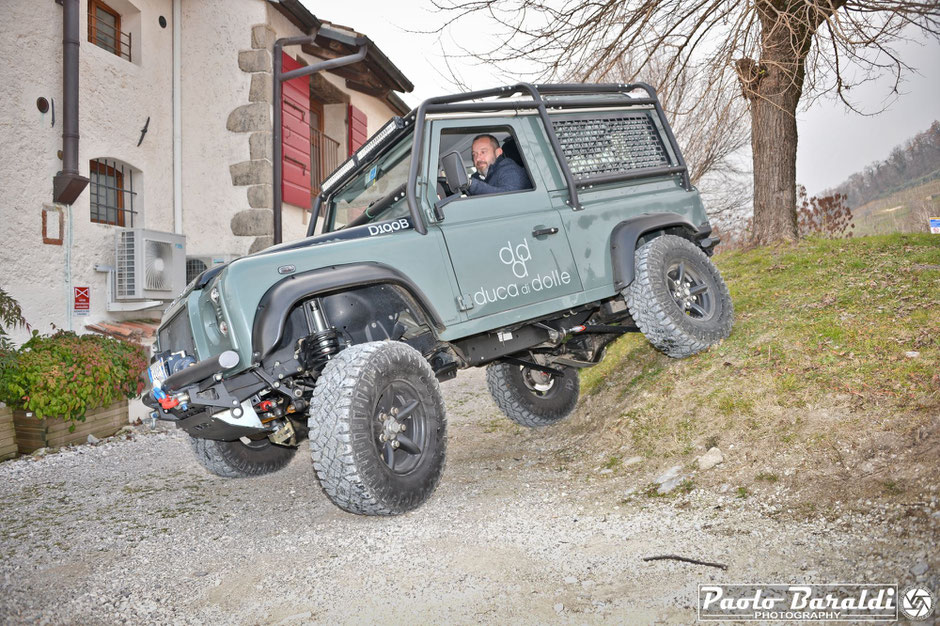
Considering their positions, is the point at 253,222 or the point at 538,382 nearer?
the point at 538,382

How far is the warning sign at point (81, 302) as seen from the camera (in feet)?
22.5

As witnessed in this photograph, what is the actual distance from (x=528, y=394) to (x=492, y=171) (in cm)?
196

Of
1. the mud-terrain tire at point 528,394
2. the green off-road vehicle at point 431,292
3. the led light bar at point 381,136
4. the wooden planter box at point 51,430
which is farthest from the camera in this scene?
the wooden planter box at point 51,430

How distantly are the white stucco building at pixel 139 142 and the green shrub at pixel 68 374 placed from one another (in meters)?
0.79

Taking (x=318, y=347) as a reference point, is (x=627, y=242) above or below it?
above

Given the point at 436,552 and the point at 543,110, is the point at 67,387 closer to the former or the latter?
the point at 436,552

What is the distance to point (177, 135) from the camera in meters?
8.52

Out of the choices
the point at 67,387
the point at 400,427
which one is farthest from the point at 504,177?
the point at 67,387

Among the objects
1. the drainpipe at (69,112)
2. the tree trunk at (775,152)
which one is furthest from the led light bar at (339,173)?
the tree trunk at (775,152)

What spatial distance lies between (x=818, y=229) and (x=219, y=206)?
9610 mm

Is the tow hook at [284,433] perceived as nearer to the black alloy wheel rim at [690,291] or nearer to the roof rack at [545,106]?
the roof rack at [545,106]

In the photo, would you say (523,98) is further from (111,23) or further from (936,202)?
(936,202)

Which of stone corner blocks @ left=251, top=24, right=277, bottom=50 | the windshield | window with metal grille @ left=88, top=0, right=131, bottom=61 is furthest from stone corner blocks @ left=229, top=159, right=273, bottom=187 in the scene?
the windshield

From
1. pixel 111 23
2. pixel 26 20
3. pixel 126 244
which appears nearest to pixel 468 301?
pixel 126 244
